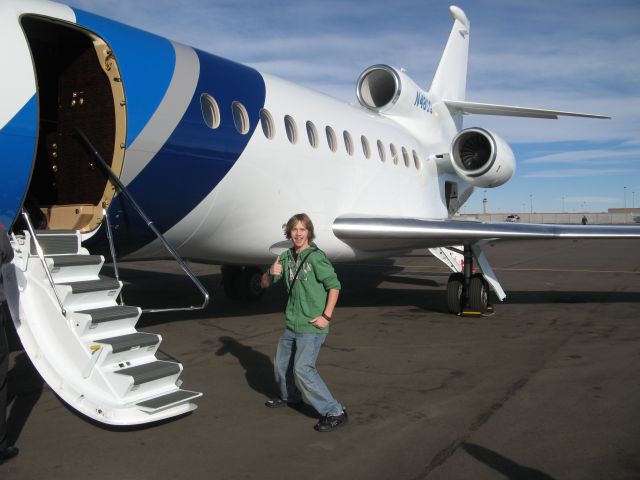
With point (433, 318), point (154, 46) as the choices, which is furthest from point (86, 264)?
point (433, 318)

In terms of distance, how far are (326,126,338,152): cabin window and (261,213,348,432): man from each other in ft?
17.2

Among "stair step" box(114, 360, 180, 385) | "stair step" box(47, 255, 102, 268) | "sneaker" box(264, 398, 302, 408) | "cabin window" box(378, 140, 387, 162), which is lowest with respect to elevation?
"sneaker" box(264, 398, 302, 408)

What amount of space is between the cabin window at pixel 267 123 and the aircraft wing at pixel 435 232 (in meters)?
1.96

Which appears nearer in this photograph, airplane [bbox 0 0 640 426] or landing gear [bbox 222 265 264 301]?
airplane [bbox 0 0 640 426]

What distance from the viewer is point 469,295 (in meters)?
10.5

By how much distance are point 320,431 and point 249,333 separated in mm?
4109

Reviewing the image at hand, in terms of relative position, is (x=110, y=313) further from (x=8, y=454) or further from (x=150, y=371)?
(x=8, y=454)

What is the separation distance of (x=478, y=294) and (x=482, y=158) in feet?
11.7

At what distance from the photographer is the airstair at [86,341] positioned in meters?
4.55

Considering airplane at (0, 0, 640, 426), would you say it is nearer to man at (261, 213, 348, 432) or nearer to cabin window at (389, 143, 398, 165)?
cabin window at (389, 143, 398, 165)

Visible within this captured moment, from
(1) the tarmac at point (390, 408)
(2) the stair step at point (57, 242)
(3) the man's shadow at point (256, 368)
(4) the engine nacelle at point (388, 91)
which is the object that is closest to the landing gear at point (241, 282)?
(1) the tarmac at point (390, 408)

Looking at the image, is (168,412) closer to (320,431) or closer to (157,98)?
(320,431)

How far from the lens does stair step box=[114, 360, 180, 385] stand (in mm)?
4523

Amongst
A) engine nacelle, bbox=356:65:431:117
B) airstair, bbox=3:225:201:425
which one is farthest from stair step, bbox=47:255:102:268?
engine nacelle, bbox=356:65:431:117
